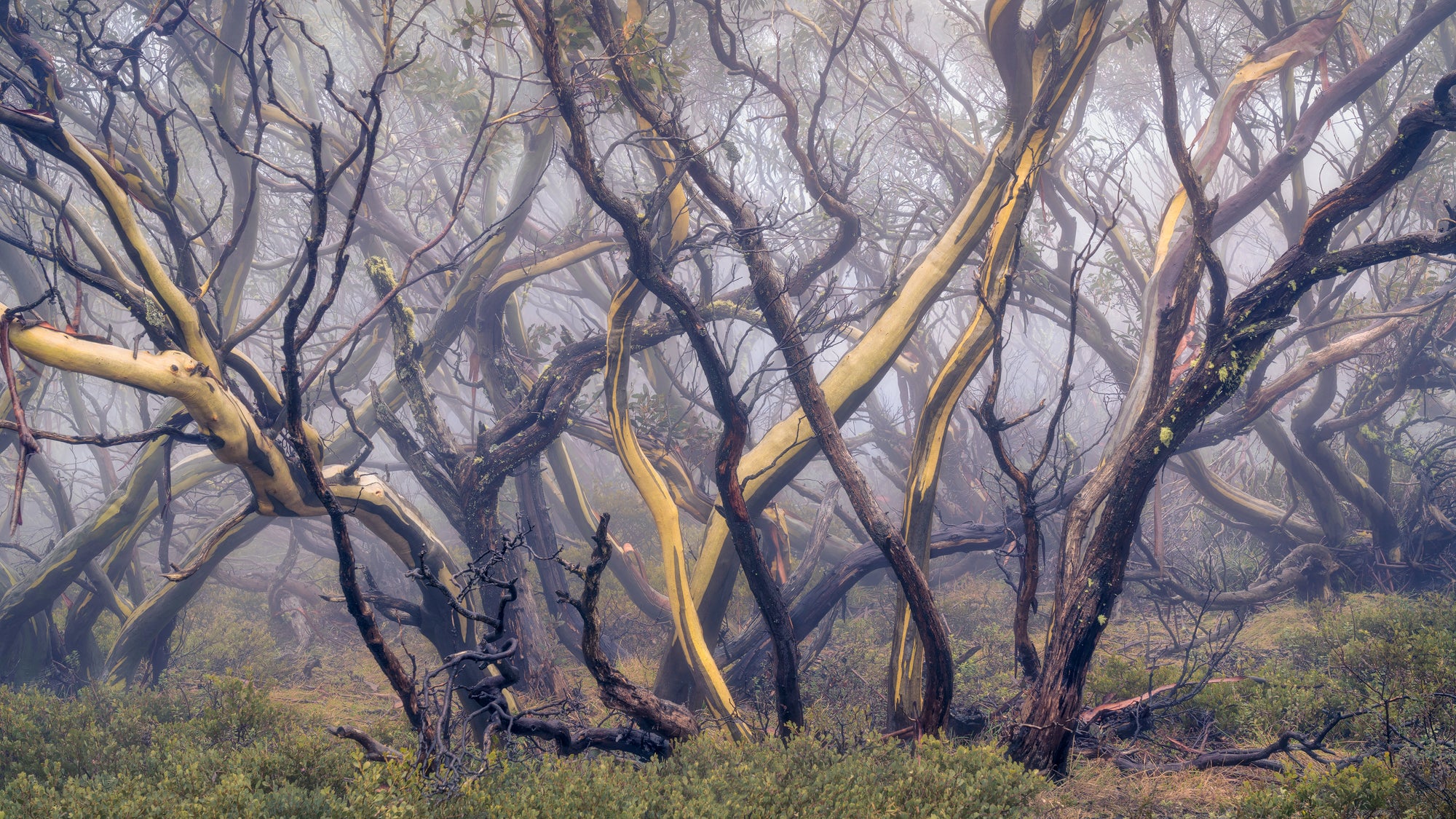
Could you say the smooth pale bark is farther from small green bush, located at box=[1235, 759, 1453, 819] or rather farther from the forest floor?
small green bush, located at box=[1235, 759, 1453, 819]

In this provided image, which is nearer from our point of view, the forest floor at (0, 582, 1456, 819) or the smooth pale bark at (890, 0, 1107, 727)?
the forest floor at (0, 582, 1456, 819)

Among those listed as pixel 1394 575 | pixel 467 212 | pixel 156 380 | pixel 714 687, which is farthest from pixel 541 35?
pixel 1394 575

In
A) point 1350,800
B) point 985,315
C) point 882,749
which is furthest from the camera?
point 985,315

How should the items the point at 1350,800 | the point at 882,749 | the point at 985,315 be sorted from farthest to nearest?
the point at 985,315 → the point at 882,749 → the point at 1350,800

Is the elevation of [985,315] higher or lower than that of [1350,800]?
higher

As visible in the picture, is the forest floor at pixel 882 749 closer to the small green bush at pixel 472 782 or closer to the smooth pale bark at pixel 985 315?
the small green bush at pixel 472 782

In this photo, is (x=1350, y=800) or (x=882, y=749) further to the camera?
(x=882, y=749)

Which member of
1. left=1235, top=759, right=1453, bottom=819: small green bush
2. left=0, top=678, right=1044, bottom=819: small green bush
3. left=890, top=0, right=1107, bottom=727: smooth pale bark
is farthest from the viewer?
left=890, top=0, right=1107, bottom=727: smooth pale bark

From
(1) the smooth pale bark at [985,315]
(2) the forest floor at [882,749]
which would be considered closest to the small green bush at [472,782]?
(2) the forest floor at [882,749]

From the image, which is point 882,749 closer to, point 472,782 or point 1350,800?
point 1350,800

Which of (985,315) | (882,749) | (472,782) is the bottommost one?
(882,749)

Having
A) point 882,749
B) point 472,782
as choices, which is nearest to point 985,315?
point 882,749

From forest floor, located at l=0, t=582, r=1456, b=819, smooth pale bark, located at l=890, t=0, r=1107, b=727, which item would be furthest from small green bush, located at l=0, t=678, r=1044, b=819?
smooth pale bark, located at l=890, t=0, r=1107, b=727

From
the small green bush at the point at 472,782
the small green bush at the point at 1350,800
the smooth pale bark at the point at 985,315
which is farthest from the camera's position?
the smooth pale bark at the point at 985,315
